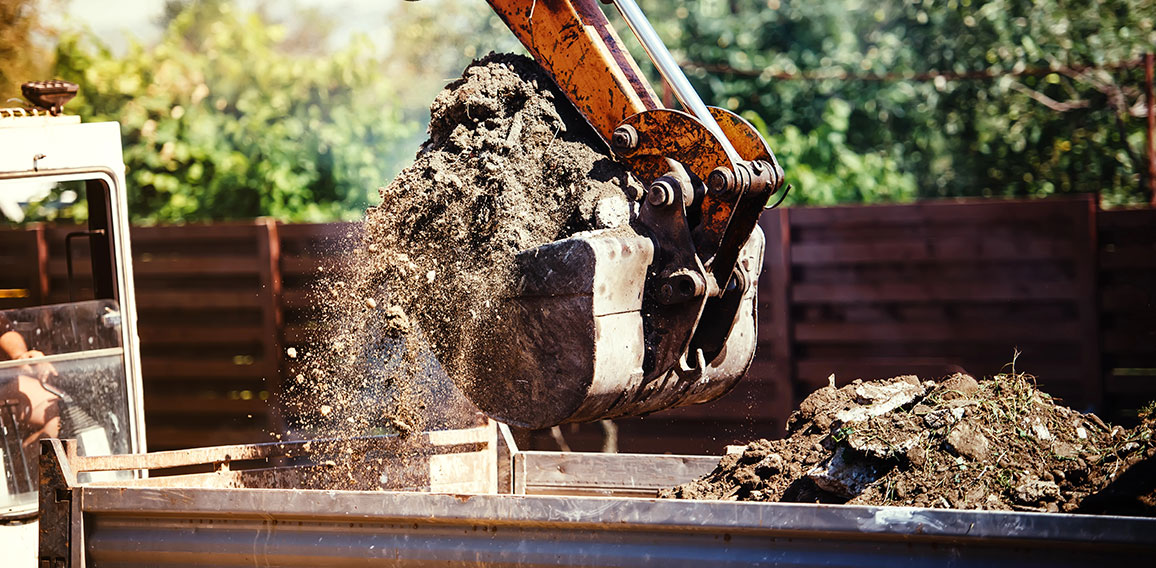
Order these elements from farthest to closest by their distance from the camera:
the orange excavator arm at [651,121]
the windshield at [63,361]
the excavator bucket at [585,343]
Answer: the windshield at [63,361]
the orange excavator arm at [651,121]
the excavator bucket at [585,343]

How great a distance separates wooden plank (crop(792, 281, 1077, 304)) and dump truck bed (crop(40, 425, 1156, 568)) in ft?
15.2

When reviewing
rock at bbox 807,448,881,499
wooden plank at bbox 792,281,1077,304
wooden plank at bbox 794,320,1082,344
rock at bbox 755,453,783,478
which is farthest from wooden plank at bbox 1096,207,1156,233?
rock at bbox 807,448,881,499

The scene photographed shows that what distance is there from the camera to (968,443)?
3.35 metres

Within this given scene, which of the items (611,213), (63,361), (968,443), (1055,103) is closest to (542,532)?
(611,213)

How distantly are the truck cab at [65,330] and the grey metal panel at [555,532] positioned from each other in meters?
0.93

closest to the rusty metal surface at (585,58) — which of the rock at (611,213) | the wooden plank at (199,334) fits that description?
the rock at (611,213)

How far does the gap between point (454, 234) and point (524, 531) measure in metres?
1.26

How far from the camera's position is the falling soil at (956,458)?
3.19m

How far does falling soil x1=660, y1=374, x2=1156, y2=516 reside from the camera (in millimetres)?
3186

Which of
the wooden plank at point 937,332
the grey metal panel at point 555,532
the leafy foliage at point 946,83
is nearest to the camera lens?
the grey metal panel at point 555,532

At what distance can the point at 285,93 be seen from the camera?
14.1 metres

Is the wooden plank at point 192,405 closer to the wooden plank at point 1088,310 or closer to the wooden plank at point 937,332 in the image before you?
the wooden plank at point 937,332

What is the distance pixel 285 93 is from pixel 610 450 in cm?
813

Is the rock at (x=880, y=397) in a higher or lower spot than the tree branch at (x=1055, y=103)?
lower
